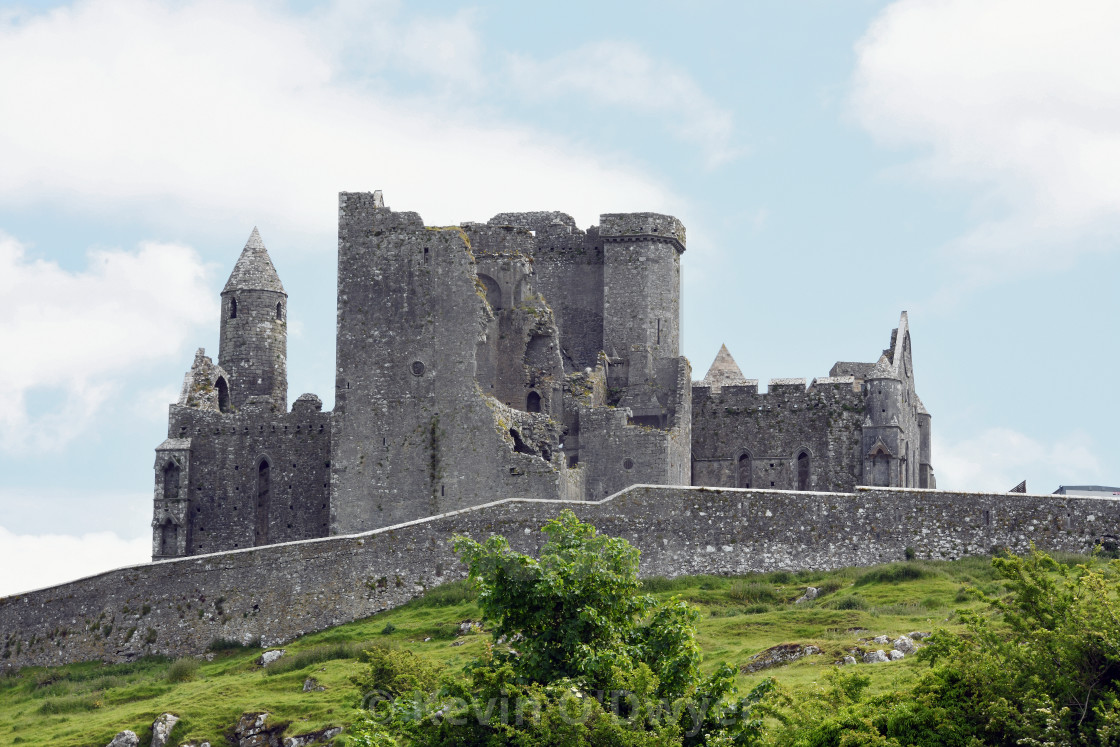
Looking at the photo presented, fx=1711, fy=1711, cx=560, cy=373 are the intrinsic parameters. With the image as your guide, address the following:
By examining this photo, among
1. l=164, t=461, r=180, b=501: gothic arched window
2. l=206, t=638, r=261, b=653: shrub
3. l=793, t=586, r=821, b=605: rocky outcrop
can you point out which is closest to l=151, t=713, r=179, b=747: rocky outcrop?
l=206, t=638, r=261, b=653: shrub

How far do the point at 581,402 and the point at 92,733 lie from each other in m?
→ 23.0

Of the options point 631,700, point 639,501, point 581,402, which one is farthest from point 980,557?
point 631,700

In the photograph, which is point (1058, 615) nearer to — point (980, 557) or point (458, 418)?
point (980, 557)

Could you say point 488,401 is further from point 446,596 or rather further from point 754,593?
point 754,593

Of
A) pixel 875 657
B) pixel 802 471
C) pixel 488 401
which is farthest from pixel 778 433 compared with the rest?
pixel 875 657

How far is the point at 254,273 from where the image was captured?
223ft

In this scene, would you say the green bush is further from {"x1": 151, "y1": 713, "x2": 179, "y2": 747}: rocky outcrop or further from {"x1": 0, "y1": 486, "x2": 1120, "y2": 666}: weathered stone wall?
{"x1": 151, "y1": 713, "x2": 179, "y2": 747}: rocky outcrop

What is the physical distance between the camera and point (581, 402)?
60969mm

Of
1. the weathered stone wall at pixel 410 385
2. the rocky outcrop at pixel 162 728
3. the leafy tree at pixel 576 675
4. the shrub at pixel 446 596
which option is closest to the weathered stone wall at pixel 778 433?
the weathered stone wall at pixel 410 385

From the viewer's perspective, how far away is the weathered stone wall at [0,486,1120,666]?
50250 mm

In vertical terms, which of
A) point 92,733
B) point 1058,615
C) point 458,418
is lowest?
point 92,733

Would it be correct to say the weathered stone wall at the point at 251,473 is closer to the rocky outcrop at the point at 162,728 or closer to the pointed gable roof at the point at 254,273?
the pointed gable roof at the point at 254,273

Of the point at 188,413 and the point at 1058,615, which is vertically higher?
the point at 188,413

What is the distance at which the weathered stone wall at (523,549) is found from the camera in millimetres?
50250
